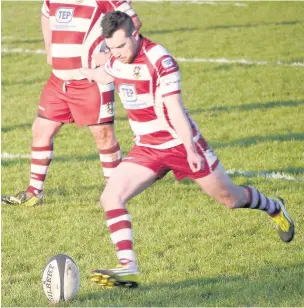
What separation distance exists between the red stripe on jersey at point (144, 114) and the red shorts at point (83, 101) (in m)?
2.56

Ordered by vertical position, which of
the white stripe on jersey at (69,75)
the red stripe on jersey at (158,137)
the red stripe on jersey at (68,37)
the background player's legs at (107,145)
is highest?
the red stripe on jersey at (158,137)

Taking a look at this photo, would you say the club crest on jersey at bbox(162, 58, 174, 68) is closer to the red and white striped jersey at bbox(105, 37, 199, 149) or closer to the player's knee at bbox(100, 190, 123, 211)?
the red and white striped jersey at bbox(105, 37, 199, 149)

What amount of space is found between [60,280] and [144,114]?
4.58 feet

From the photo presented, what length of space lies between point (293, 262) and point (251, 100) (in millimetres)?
8924

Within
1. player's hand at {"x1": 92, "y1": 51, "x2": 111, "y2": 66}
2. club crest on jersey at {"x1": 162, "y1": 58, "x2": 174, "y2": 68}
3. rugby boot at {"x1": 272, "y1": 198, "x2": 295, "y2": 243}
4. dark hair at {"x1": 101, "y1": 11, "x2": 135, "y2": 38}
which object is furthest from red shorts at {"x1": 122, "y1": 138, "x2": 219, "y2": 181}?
rugby boot at {"x1": 272, "y1": 198, "x2": 295, "y2": 243}

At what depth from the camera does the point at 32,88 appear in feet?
63.3

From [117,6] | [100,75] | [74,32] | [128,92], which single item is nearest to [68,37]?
[74,32]

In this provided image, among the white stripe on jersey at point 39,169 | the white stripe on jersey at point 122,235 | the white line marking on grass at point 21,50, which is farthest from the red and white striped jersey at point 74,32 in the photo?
the white line marking on grass at point 21,50

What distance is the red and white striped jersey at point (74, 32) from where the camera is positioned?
10484 millimetres

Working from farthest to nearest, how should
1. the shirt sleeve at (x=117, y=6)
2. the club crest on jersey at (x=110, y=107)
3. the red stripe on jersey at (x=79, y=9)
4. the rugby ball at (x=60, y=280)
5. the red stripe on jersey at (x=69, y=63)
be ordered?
the club crest on jersey at (x=110, y=107) → the red stripe on jersey at (x=69, y=63) → the red stripe on jersey at (x=79, y=9) → the shirt sleeve at (x=117, y=6) → the rugby ball at (x=60, y=280)

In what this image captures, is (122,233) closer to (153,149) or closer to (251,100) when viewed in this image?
(153,149)

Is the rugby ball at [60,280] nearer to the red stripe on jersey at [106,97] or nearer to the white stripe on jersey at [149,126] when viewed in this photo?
the white stripe on jersey at [149,126]

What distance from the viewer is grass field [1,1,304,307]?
7.86 m

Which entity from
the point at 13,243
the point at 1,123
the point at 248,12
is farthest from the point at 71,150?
the point at 248,12
